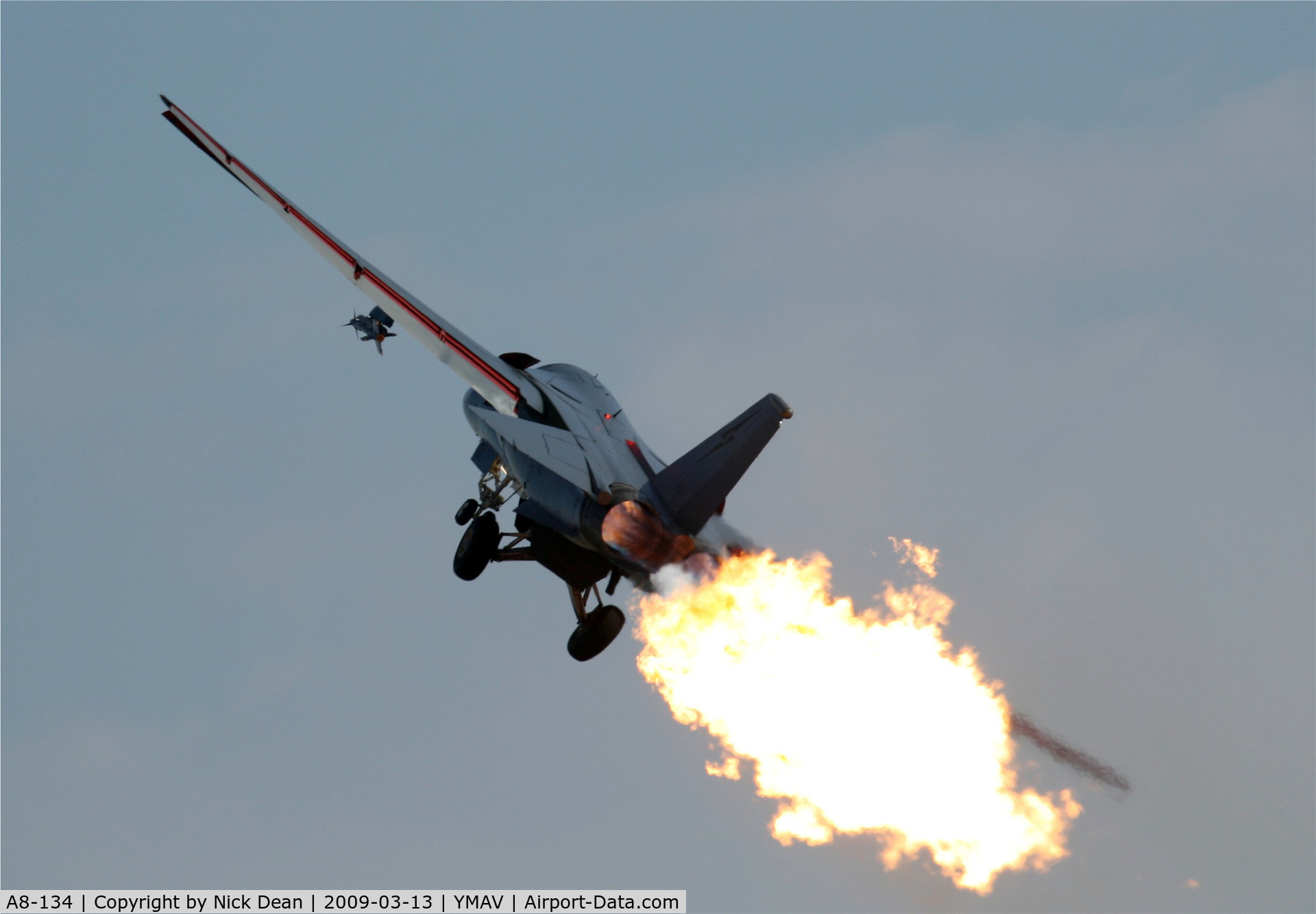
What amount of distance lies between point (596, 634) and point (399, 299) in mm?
11451

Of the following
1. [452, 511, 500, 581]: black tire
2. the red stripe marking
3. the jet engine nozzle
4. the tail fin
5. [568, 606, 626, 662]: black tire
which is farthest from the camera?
the red stripe marking

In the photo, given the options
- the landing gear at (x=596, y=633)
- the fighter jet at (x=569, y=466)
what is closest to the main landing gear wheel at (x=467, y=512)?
the fighter jet at (x=569, y=466)

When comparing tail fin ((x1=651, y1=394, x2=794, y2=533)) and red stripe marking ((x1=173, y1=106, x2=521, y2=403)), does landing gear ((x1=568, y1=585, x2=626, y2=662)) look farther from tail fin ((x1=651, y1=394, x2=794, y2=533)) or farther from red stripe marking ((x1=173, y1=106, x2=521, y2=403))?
red stripe marking ((x1=173, y1=106, x2=521, y2=403))

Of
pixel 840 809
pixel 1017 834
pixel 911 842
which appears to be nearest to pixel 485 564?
pixel 840 809

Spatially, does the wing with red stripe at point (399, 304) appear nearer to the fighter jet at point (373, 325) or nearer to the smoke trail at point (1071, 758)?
the fighter jet at point (373, 325)

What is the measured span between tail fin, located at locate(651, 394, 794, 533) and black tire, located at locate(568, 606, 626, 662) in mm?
3903

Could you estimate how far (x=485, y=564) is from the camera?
102 ft

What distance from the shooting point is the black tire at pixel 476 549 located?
101 ft

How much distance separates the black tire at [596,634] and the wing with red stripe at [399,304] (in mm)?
6298

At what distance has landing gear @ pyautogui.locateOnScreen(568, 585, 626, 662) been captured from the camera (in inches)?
1118

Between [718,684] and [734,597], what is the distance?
267 centimetres

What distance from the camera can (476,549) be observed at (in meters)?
30.8

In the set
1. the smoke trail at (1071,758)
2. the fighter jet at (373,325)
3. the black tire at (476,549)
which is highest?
the fighter jet at (373,325)

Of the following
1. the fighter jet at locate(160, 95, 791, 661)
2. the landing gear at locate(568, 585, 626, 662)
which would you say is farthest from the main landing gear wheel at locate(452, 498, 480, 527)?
the landing gear at locate(568, 585, 626, 662)
